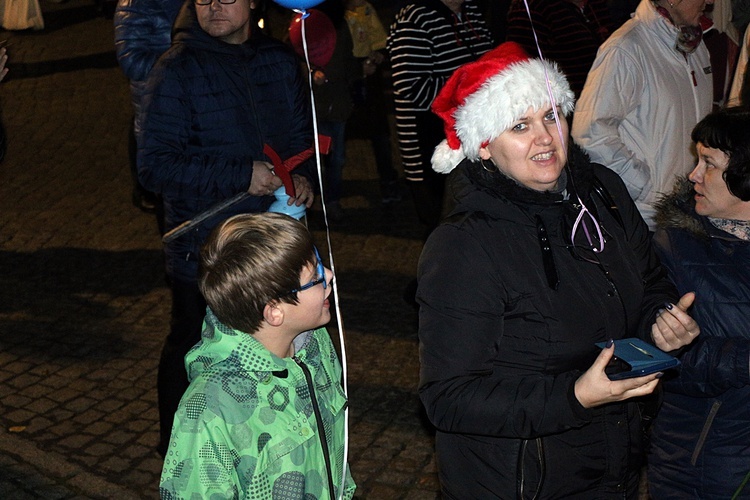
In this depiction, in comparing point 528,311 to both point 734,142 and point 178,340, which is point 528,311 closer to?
point 734,142

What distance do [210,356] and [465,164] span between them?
94 cm

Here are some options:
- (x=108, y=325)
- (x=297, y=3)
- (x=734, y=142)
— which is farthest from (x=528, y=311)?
(x=108, y=325)

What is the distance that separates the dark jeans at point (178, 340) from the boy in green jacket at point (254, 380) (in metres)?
1.68

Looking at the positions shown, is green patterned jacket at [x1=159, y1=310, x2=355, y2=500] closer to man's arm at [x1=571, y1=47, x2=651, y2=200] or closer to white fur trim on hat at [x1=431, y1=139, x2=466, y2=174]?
white fur trim on hat at [x1=431, y1=139, x2=466, y2=174]

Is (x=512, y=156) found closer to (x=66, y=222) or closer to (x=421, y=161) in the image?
(x=421, y=161)

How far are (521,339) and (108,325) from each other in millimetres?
4558

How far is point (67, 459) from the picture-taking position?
5184 mm

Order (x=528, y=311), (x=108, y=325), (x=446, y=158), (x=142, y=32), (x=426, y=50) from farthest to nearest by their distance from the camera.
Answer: (x=108, y=325) < (x=426, y=50) < (x=142, y=32) < (x=446, y=158) < (x=528, y=311)

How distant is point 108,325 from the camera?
6789mm

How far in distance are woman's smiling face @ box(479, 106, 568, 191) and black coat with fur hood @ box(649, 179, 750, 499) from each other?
65 centimetres

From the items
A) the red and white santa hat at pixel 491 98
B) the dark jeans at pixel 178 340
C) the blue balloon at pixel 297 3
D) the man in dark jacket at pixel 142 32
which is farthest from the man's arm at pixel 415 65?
the red and white santa hat at pixel 491 98

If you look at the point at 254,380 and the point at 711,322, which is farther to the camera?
the point at 711,322

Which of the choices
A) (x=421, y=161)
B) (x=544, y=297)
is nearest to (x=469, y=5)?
(x=421, y=161)

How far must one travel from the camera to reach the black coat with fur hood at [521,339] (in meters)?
2.74
